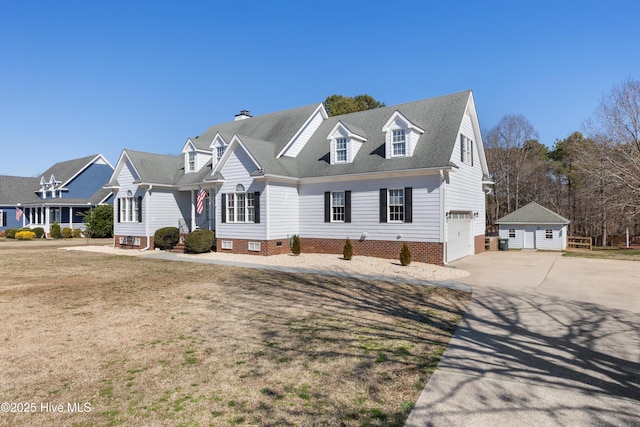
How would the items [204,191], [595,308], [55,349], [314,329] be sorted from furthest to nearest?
[204,191]
[595,308]
[314,329]
[55,349]

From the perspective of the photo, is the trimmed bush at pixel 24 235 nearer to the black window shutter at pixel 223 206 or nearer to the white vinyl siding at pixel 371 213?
the black window shutter at pixel 223 206

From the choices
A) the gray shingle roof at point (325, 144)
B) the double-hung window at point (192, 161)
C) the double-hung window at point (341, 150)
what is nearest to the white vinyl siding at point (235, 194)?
the gray shingle roof at point (325, 144)

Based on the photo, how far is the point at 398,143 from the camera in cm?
1858

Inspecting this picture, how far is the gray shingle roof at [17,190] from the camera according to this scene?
4075 cm

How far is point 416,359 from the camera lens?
5.86 m

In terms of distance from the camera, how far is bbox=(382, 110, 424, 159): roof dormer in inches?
715

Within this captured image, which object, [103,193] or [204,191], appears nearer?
[204,191]

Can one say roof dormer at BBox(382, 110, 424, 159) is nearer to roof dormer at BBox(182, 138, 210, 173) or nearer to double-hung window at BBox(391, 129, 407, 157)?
double-hung window at BBox(391, 129, 407, 157)

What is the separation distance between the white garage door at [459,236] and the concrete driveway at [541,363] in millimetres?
6988

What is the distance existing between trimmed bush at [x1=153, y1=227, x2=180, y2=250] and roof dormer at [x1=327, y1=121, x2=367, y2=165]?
450 inches

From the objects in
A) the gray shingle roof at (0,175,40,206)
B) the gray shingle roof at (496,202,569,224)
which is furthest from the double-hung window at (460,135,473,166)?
the gray shingle roof at (0,175,40,206)

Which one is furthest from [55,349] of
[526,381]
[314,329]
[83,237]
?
[83,237]

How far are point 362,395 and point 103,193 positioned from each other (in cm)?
4353

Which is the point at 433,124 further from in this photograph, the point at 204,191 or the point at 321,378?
the point at 321,378
